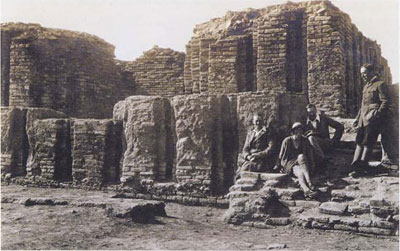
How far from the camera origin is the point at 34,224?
554 cm

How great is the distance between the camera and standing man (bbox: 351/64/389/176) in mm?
6407

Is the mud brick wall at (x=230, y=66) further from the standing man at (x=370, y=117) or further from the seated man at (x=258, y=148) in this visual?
the standing man at (x=370, y=117)

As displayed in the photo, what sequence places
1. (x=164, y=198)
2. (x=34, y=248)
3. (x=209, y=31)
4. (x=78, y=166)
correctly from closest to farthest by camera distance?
1. (x=34, y=248)
2. (x=164, y=198)
3. (x=78, y=166)
4. (x=209, y=31)

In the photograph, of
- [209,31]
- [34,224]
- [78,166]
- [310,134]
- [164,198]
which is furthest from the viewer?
[209,31]

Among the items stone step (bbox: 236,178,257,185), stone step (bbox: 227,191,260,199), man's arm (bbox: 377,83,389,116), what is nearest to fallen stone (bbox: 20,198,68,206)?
stone step (bbox: 227,191,260,199)

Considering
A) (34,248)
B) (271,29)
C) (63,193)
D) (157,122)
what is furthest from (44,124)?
(271,29)

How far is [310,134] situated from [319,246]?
2.44 meters

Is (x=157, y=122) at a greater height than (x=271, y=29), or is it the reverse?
(x=271, y=29)

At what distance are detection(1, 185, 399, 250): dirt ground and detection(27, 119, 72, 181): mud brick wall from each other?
247 cm

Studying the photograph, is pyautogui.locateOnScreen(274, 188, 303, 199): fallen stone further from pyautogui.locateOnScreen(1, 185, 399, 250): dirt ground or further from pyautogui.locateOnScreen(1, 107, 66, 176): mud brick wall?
pyautogui.locateOnScreen(1, 107, 66, 176): mud brick wall

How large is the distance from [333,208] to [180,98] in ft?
11.3

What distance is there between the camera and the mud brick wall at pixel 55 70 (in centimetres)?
1375

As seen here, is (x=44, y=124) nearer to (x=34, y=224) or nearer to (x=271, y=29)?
(x=34, y=224)

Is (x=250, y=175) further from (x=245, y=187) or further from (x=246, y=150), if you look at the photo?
(x=246, y=150)
